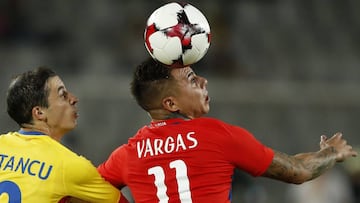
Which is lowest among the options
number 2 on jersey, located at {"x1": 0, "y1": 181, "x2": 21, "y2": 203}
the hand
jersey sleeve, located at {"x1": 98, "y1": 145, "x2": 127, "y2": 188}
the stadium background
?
number 2 on jersey, located at {"x1": 0, "y1": 181, "x2": 21, "y2": 203}

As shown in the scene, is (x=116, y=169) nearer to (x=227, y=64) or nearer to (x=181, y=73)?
(x=181, y=73)

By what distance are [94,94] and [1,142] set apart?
7786 mm

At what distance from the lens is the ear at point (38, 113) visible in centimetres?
579

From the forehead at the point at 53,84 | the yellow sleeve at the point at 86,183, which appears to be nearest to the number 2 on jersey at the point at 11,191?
the yellow sleeve at the point at 86,183

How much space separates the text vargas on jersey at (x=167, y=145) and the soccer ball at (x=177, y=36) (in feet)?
Answer: 1.44

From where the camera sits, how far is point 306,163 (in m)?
5.54

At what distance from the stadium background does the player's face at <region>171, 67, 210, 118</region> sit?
7.25m

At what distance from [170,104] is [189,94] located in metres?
0.12

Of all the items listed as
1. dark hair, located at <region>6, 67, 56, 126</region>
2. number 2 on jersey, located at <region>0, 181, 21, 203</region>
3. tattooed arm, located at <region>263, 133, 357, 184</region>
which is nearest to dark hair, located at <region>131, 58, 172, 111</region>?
dark hair, located at <region>6, 67, 56, 126</region>

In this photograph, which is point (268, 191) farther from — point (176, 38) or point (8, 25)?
point (176, 38)

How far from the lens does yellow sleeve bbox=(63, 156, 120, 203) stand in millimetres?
5609

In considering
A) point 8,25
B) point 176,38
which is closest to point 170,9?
point 176,38

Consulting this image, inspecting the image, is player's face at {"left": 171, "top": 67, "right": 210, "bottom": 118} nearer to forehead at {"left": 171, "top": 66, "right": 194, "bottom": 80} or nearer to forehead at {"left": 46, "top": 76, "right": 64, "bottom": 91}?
forehead at {"left": 171, "top": 66, "right": 194, "bottom": 80}

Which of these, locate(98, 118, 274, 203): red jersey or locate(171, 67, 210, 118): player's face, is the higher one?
locate(171, 67, 210, 118): player's face
